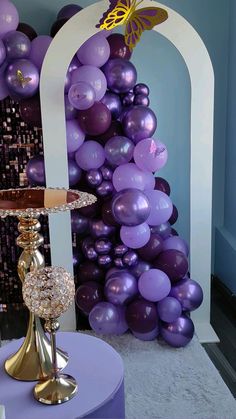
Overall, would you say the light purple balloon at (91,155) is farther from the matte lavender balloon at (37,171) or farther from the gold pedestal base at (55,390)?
the gold pedestal base at (55,390)

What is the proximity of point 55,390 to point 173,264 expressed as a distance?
1203mm

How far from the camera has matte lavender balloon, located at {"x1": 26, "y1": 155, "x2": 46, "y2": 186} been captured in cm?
264

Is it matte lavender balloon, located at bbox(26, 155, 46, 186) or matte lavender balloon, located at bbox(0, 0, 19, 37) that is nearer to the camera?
matte lavender balloon, located at bbox(0, 0, 19, 37)

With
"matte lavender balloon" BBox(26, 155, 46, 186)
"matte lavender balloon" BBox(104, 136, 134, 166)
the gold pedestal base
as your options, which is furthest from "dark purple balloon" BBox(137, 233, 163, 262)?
the gold pedestal base

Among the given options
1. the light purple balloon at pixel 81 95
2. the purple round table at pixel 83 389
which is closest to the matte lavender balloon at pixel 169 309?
the purple round table at pixel 83 389

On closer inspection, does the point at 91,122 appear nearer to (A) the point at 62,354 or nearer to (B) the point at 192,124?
(B) the point at 192,124

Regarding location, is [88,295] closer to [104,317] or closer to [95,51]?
[104,317]

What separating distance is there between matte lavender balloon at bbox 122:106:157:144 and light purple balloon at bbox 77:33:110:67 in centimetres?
32

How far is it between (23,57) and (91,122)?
524 mm

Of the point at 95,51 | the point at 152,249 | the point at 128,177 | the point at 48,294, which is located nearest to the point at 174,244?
the point at 152,249

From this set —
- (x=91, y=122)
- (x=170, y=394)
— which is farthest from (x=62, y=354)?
(x=91, y=122)

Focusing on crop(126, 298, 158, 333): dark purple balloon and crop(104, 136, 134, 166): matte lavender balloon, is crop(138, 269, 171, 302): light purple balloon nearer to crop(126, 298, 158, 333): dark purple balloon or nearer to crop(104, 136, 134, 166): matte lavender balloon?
crop(126, 298, 158, 333): dark purple balloon

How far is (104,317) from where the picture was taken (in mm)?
2473

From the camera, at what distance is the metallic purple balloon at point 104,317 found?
248cm
